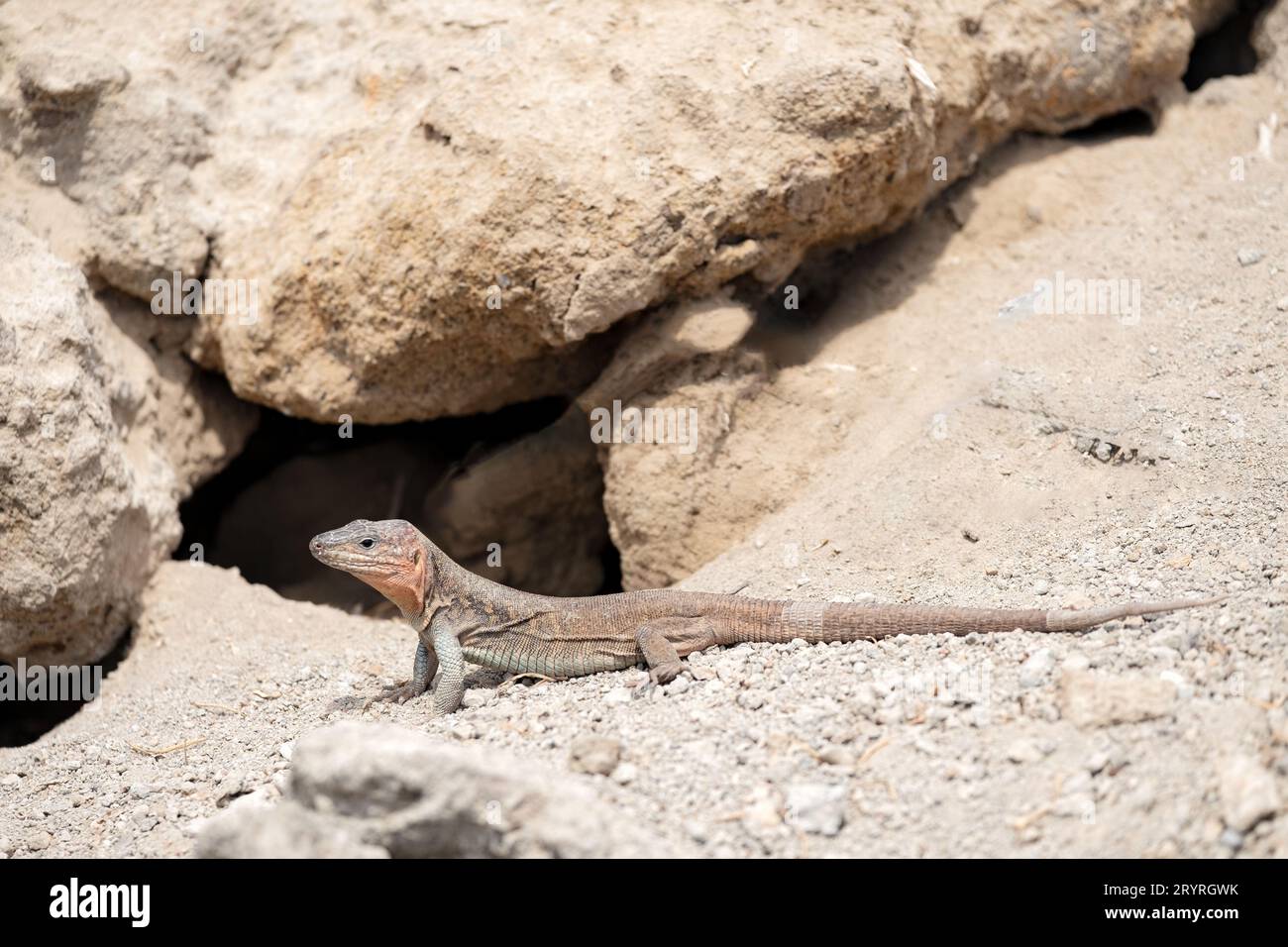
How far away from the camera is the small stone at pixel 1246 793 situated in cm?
368

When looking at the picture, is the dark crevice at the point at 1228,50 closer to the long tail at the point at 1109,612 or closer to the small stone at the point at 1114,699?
the long tail at the point at 1109,612

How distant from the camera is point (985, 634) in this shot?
533 centimetres

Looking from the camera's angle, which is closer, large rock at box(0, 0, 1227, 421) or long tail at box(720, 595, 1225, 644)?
long tail at box(720, 595, 1225, 644)

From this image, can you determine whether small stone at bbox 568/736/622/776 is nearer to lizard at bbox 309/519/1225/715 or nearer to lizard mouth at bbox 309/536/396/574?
lizard at bbox 309/519/1225/715

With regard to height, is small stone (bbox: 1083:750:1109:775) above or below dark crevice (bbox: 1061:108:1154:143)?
below

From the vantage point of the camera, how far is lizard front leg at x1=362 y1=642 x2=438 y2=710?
6.28 m

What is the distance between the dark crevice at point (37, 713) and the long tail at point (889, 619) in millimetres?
4314

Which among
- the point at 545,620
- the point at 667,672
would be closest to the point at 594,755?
the point at 667,672

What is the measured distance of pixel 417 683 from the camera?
6.32 metres

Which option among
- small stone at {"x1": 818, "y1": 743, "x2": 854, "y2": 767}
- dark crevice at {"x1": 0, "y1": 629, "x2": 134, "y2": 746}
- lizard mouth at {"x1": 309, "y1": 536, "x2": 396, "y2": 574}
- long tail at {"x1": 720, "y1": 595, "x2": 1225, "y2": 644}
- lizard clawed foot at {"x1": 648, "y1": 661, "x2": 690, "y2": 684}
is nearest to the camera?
small stone at {"x1": 818, "y1": 743, "x2": 854, "y2": 767}

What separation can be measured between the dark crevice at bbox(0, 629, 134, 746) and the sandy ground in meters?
0.24

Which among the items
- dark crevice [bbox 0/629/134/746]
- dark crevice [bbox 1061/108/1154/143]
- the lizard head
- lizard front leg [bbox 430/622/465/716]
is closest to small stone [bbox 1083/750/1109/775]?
lizard front leg [bbox 430/622/465/716]

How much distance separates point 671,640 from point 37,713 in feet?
15.9

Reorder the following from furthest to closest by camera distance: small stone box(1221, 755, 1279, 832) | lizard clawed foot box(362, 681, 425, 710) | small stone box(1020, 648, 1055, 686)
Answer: lizard clawed foot box(362, 681, 425, 710) → small stone box(1020, 648, 1055, 686) → small stone box(1221, 755, 1279, 832)
